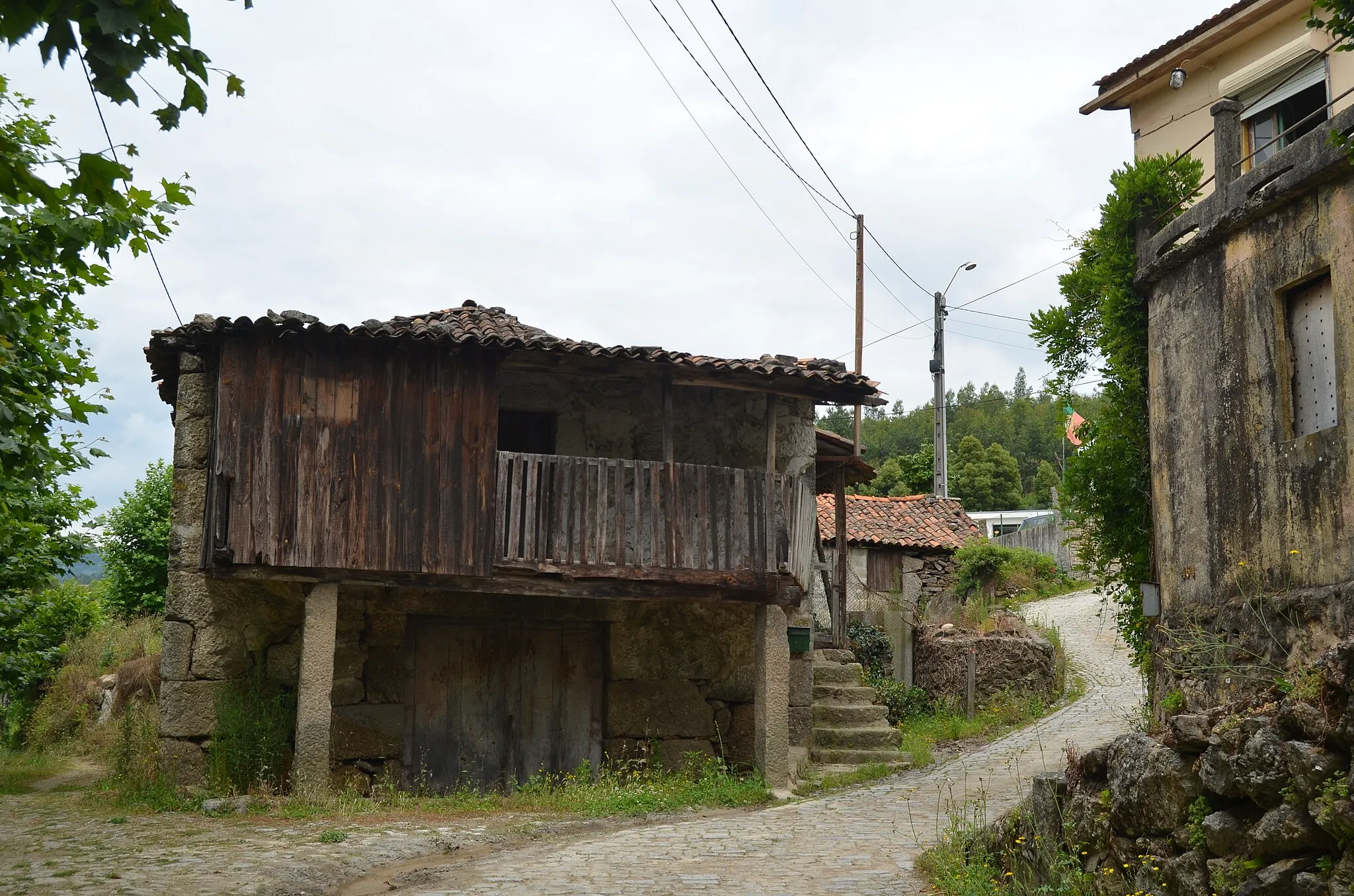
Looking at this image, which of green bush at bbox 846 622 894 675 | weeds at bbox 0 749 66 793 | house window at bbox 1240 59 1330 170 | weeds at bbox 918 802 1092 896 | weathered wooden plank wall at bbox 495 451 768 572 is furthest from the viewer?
green bush at bbox 846 622 894 675

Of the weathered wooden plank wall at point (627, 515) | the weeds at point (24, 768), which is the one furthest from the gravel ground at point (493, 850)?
the weathered wooden plank wall at point (627, 515)

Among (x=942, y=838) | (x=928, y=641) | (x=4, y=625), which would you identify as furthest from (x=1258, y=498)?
(x=4, y=625)

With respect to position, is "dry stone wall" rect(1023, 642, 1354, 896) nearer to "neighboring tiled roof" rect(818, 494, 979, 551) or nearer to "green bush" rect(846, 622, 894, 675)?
"green bush" rect(846, 622, 894, 675)

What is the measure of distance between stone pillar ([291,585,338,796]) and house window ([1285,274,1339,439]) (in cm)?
791

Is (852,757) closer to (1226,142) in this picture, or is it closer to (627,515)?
(627,515)

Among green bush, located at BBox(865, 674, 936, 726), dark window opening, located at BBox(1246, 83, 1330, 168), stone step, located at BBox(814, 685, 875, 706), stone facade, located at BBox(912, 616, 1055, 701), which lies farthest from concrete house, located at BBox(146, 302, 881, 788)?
dark window opening, located at BBox(1246, 83, 1330, 168)

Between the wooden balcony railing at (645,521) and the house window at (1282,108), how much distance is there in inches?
228

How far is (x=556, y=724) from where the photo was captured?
1241cm

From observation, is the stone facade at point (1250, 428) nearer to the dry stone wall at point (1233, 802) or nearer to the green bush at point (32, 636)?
the dry stone wall at point (1233, 802)

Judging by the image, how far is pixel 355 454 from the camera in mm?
10789

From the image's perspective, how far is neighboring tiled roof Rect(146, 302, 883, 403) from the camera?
1052 cm

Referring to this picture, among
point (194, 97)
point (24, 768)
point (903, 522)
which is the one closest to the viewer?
point (194, 97)

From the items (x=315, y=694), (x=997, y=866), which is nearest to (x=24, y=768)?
(x=315, y=694)

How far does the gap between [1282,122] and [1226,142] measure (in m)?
2.45
